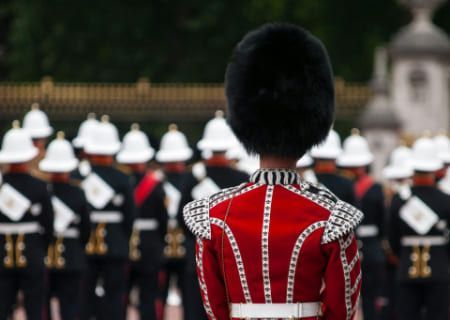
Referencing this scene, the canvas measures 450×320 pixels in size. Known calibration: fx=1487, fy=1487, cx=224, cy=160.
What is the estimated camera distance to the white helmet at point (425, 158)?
11.4m

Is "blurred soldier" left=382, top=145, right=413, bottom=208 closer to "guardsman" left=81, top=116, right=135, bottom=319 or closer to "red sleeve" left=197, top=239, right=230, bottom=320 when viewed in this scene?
"guardsman" left=81, top=116, right=135, bottom=319

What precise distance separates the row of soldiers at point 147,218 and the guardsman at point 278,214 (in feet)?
13.6

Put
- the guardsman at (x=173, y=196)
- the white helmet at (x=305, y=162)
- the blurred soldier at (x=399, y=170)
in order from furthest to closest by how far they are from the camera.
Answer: the blurred soldier at (x=399, y=170) < the guardsman at (x=173, y=196) < the white helmet at (x=305, y=162)

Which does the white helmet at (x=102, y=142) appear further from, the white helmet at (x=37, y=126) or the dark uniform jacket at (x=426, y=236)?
the dark uniform jacket at (x=426, y=236)

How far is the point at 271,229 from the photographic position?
5648 millimetres

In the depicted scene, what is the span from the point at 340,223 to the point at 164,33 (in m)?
27.8

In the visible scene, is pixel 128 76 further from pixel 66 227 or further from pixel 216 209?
pixel 216 209

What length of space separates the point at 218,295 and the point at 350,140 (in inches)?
335

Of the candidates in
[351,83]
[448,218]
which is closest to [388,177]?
[448,218]

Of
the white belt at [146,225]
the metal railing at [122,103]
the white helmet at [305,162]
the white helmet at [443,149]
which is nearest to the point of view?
the white helmet at [305,162]

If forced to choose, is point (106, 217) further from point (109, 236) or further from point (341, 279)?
point (341, 279)

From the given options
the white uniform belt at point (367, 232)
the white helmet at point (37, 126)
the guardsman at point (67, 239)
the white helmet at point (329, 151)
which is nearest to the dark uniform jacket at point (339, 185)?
the white helmet at point (329, 151)

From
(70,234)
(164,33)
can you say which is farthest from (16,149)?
(164,33)

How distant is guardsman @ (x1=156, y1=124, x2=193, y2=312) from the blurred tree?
17164 millimetres
